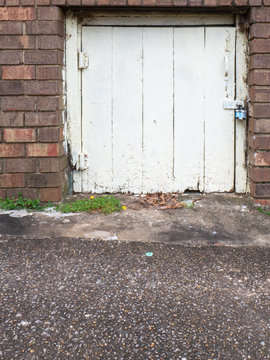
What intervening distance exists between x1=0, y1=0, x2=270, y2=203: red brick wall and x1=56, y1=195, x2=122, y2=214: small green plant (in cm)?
18

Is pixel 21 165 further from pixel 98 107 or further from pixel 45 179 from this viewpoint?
pixel 98 107

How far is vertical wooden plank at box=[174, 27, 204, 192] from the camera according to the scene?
4195 mm

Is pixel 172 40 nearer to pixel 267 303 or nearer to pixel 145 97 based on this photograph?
pixel 145 97

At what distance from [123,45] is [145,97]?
20.8 inches

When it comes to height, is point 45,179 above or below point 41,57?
below

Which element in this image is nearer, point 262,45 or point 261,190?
point 262,45

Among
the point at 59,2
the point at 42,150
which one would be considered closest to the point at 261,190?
the point at 42,150

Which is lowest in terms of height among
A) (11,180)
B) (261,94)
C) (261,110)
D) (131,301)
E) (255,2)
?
(131,301)

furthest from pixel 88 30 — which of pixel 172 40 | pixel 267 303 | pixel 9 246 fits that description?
pixel 267 303

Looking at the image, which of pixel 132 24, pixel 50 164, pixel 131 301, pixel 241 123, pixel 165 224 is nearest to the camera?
pixel 131 301

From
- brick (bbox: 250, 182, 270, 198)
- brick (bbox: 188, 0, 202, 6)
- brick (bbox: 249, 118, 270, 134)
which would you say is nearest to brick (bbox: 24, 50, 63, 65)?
brick (bbox: 188, 0, 202, 6)

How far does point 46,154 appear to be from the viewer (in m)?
4.02

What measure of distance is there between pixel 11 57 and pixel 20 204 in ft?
4.32

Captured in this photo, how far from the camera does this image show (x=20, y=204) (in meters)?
4.02
